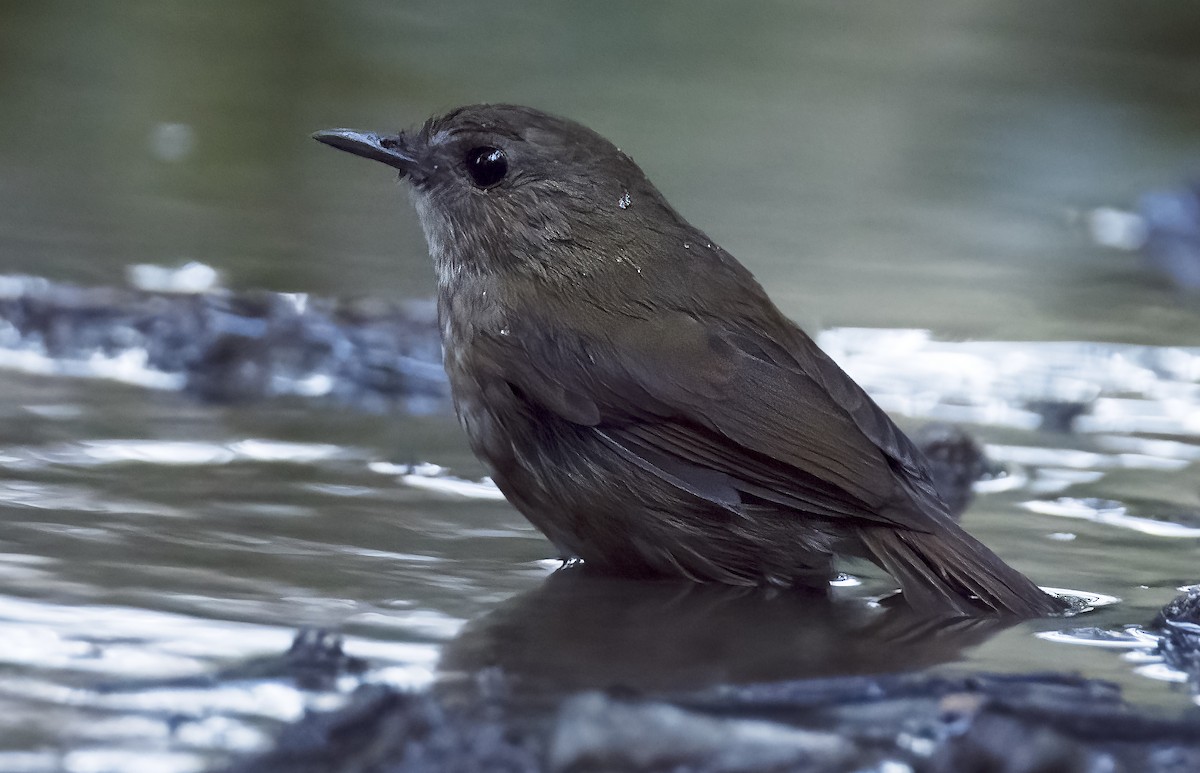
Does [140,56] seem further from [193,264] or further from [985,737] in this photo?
[985,737]

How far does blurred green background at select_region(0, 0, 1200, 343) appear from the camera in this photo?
24.3 feet

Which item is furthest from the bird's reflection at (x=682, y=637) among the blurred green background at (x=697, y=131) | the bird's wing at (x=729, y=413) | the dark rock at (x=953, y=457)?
the blurred green background at (x=697, y=131)

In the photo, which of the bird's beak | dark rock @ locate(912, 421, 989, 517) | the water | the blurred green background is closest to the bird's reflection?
the water

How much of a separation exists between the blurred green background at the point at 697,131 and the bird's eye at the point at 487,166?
2.24m

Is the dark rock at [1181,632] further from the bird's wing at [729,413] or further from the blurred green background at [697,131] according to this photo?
the blurred green background at [697,131]

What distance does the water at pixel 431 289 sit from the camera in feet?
10.3

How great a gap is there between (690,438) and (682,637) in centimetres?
64

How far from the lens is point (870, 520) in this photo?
3820mm

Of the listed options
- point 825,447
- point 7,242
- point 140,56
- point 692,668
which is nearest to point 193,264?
point 7,242

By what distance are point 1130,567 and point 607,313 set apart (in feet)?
4.31

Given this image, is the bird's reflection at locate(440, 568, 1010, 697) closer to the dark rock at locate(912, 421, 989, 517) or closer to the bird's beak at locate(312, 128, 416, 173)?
the dark rock at locate(912, 421, 989, 517)

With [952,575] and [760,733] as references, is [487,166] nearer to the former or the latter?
[952,575]

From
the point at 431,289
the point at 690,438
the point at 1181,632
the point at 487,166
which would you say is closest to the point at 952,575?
the point at 1181,632

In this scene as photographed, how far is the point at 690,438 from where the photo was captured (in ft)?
12.7
